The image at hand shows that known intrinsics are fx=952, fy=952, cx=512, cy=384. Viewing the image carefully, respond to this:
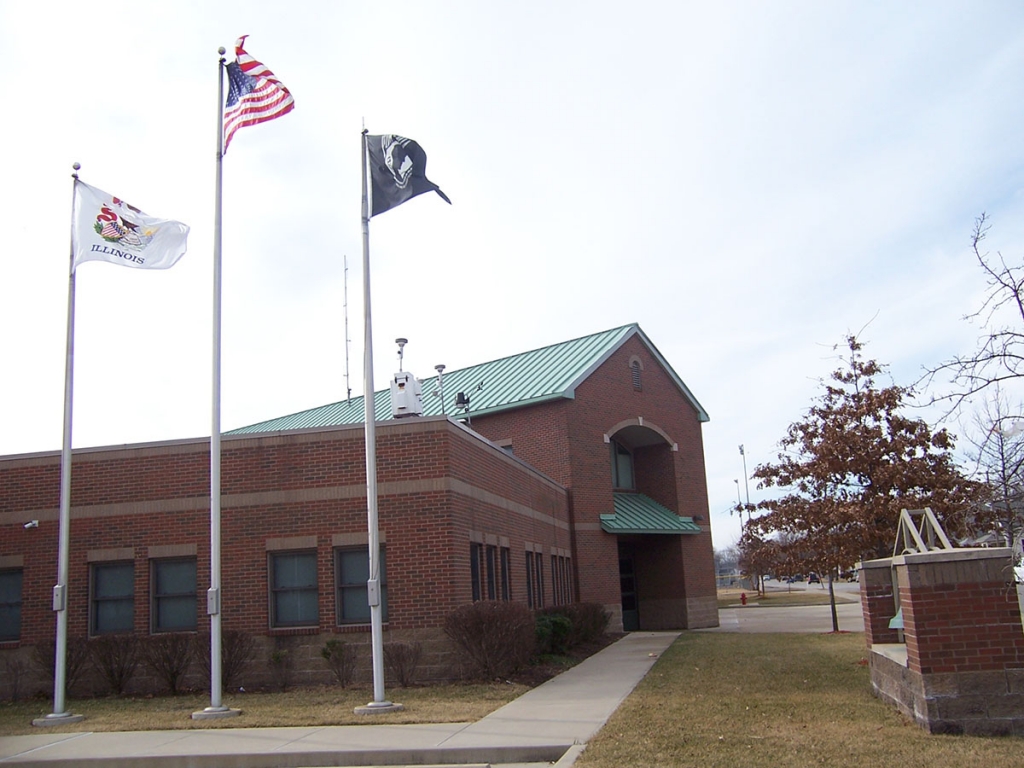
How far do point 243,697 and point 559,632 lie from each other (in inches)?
288

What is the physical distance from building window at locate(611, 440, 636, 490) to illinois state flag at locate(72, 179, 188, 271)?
20461 mm

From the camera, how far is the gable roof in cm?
3027

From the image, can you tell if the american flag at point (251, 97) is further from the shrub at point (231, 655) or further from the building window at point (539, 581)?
the building window at point (539, 581)

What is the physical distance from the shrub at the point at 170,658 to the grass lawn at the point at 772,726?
769 centimetres

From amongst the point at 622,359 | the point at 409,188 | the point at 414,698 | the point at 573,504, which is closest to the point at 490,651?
the point at 414,698

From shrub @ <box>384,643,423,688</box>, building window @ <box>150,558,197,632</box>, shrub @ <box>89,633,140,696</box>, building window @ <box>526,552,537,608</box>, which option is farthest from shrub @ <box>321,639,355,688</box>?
building window @ <box>526,552,537,608</box>

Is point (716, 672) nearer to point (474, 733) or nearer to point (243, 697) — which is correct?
point (474, 733)

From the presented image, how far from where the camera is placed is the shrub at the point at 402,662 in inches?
611

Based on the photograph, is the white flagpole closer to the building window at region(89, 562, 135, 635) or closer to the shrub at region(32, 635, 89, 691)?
the shrub at region(32, 635, 89, 691)

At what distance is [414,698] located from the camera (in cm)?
1423

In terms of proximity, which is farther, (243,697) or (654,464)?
(654,464)

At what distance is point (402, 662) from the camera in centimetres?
1552

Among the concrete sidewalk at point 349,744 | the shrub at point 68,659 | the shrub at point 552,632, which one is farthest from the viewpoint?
the shrub at point 552,632

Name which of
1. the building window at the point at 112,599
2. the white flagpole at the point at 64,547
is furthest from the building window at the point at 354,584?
the white flagpole at the point at 64,547
